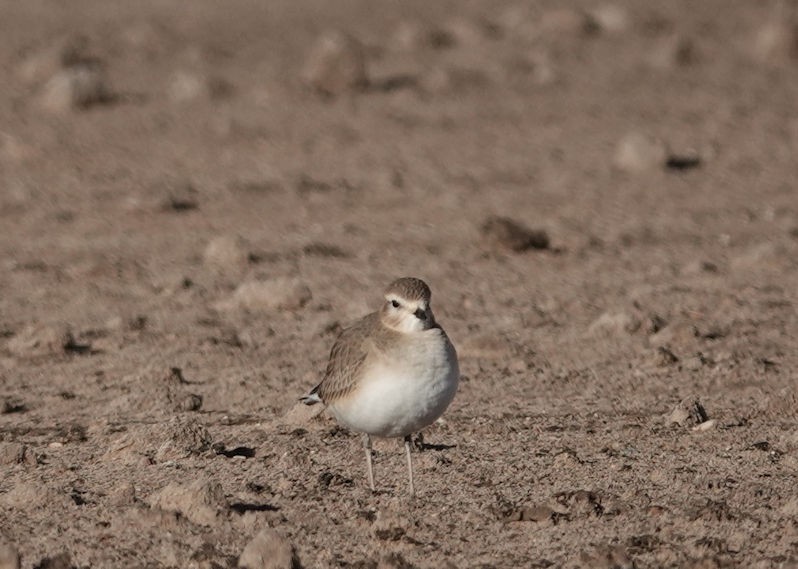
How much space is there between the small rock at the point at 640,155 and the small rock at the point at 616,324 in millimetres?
4669

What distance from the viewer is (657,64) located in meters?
18.8

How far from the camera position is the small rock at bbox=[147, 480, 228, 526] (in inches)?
271

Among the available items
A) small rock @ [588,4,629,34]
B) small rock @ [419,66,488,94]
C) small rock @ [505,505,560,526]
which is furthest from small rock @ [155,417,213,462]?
small rock @ [588,4,629,34]

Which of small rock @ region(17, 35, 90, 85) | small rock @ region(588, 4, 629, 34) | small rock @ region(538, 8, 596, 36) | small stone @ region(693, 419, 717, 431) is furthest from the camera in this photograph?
small rock @ region(588, 4, 629, 34)

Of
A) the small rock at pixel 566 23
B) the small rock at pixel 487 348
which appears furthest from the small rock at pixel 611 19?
the small rock at pixel 487 348

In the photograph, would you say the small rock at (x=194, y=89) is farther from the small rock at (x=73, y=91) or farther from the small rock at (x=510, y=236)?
the small rock at (x=510, y=236)

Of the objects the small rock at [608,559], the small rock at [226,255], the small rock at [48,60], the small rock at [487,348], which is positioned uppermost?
the small rock at [48,60]

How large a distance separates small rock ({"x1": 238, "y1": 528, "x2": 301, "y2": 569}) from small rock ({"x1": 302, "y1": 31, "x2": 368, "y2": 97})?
10956 mm

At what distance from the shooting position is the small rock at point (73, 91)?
16.2m

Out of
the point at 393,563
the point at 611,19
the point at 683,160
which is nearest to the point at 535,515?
the point at 393,563

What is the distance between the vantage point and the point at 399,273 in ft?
37.7

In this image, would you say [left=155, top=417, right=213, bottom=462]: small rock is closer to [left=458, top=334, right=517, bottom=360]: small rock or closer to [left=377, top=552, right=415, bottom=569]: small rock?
[left=377, top=552, right=415, bottom=569]: small rock

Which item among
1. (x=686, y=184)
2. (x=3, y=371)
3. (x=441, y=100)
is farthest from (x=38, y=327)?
(x=441, y=100)

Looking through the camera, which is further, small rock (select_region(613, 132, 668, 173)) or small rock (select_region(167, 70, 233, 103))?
small rock (select_region(167, 70, 233, 103))
